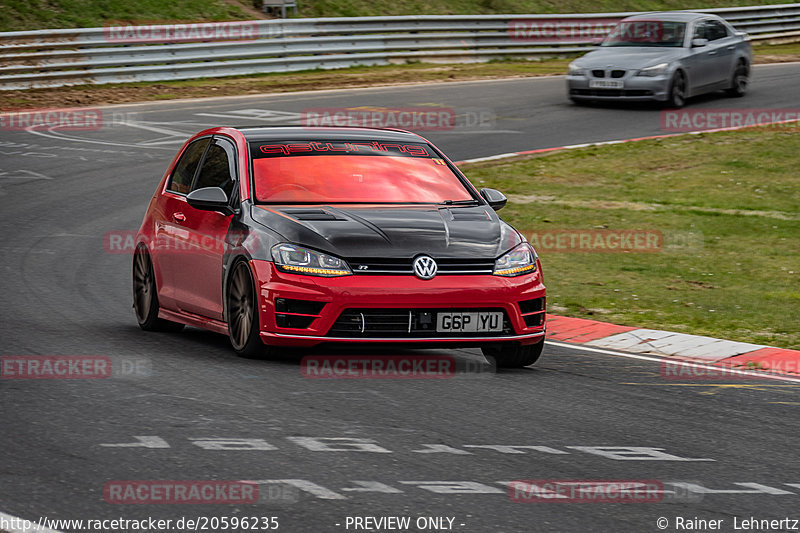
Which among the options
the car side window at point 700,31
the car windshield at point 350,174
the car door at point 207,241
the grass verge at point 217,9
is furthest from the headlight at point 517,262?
the grass verge at point 217,9

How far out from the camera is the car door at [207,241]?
8812 millimetres

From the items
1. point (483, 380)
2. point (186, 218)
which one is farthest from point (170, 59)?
point (483, 380)

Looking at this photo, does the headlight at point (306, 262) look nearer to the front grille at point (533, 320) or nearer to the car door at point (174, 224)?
the front grille at point (533, 320)

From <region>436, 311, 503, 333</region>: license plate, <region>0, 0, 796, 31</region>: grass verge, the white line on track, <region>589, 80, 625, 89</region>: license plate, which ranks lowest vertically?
the white line on track

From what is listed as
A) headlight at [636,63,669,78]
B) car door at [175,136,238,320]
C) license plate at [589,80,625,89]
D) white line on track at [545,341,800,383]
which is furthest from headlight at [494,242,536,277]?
license plate at [589,80,625,89]

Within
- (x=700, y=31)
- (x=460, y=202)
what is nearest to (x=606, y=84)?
(x=700, y=31)

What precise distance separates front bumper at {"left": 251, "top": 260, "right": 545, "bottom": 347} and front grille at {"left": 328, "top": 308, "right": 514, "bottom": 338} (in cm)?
1

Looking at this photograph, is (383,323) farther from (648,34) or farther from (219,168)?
(648,34)

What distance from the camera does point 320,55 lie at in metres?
30.6

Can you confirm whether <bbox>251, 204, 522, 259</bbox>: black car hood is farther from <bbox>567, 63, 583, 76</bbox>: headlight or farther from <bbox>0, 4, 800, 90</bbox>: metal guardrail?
<bbox>0, 4, 800, 90</bbox>: metal guardrail

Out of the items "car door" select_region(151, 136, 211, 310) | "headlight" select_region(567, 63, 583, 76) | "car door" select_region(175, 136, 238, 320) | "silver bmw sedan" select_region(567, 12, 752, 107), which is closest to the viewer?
"car door" select_region(175, 136, 238, 320)

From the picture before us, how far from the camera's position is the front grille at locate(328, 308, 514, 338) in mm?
7953

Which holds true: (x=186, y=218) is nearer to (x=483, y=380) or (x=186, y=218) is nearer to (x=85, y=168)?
(x=483, y=380)

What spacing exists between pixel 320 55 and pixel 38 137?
10.9 meters
